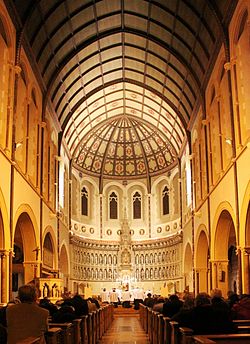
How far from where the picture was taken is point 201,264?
27812 millimetres

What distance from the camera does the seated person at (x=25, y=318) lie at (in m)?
6.40

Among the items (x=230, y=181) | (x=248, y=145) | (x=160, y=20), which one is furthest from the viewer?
(x=160, y=20)

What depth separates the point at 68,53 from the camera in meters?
24.7

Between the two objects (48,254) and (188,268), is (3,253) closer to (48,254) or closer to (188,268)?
(48,254)

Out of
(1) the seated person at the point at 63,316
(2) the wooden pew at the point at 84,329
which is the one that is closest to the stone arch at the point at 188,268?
(2) the wooden pew at the point at 84,329

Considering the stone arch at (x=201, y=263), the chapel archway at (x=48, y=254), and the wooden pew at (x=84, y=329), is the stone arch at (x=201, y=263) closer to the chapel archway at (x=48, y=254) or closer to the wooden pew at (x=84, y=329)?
the chapel archway at (x=48, y=254)

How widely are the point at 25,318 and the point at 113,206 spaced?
117ft

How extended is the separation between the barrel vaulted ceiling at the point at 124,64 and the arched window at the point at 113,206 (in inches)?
135

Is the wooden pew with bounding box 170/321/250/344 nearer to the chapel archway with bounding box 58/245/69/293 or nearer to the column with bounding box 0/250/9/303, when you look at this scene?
the column with bounding box 0/250/9/303

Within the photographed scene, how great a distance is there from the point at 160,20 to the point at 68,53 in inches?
177

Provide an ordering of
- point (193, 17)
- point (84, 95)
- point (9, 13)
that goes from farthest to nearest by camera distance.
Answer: point (84, 95), point (193, 17), point (9, 13)

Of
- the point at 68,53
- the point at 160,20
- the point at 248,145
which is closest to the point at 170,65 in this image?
the point at 160,20

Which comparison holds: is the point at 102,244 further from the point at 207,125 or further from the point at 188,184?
the point at 207,125

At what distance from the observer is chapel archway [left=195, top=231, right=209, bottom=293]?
27062mm
